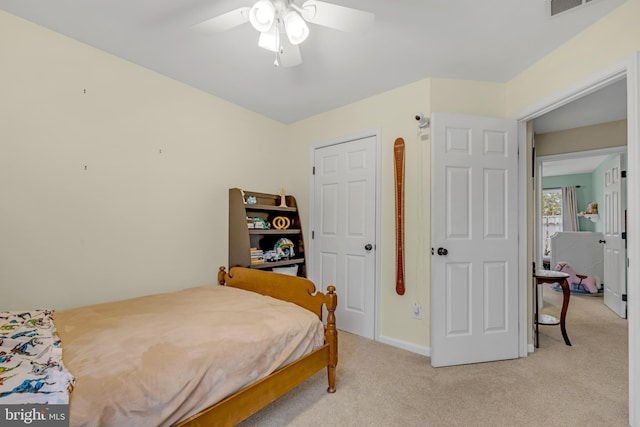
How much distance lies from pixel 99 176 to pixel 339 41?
79.8 inches

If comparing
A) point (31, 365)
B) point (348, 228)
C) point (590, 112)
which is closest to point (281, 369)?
point (31, 365)

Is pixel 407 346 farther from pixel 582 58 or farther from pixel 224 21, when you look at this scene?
pixel 224 21

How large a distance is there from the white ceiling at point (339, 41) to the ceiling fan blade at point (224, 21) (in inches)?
10.4

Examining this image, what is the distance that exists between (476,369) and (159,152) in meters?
3.16

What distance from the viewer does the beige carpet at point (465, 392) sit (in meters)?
1.69

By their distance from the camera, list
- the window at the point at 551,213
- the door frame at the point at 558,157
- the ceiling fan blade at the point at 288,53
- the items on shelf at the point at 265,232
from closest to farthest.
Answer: the ceiling fan blade at the point at 288,53 → the items on shelf at the point at 265,232 → the door frame at the point at 558,157 → the window at the point at 551,213

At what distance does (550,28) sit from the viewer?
192cm

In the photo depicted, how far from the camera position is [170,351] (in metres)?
1.25

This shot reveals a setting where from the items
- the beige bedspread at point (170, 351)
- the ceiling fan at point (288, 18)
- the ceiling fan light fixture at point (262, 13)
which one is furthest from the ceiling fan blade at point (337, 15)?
the beige bedspread at point (170, 351)

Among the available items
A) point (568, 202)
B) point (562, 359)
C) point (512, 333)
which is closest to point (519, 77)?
point (512, 333)

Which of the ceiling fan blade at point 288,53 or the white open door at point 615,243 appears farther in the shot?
the white open door at point 615,243

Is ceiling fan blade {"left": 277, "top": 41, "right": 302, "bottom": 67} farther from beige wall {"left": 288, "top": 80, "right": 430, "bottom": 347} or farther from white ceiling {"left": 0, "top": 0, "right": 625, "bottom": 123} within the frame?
beige wall {"left": 288, "top": 80, "right": 430, "bottom": 347}

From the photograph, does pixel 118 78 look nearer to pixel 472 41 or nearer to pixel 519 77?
pixel 472 41

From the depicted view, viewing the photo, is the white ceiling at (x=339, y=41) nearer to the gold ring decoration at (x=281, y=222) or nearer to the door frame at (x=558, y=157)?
the gold ring decoration at (x=281, y=222)
